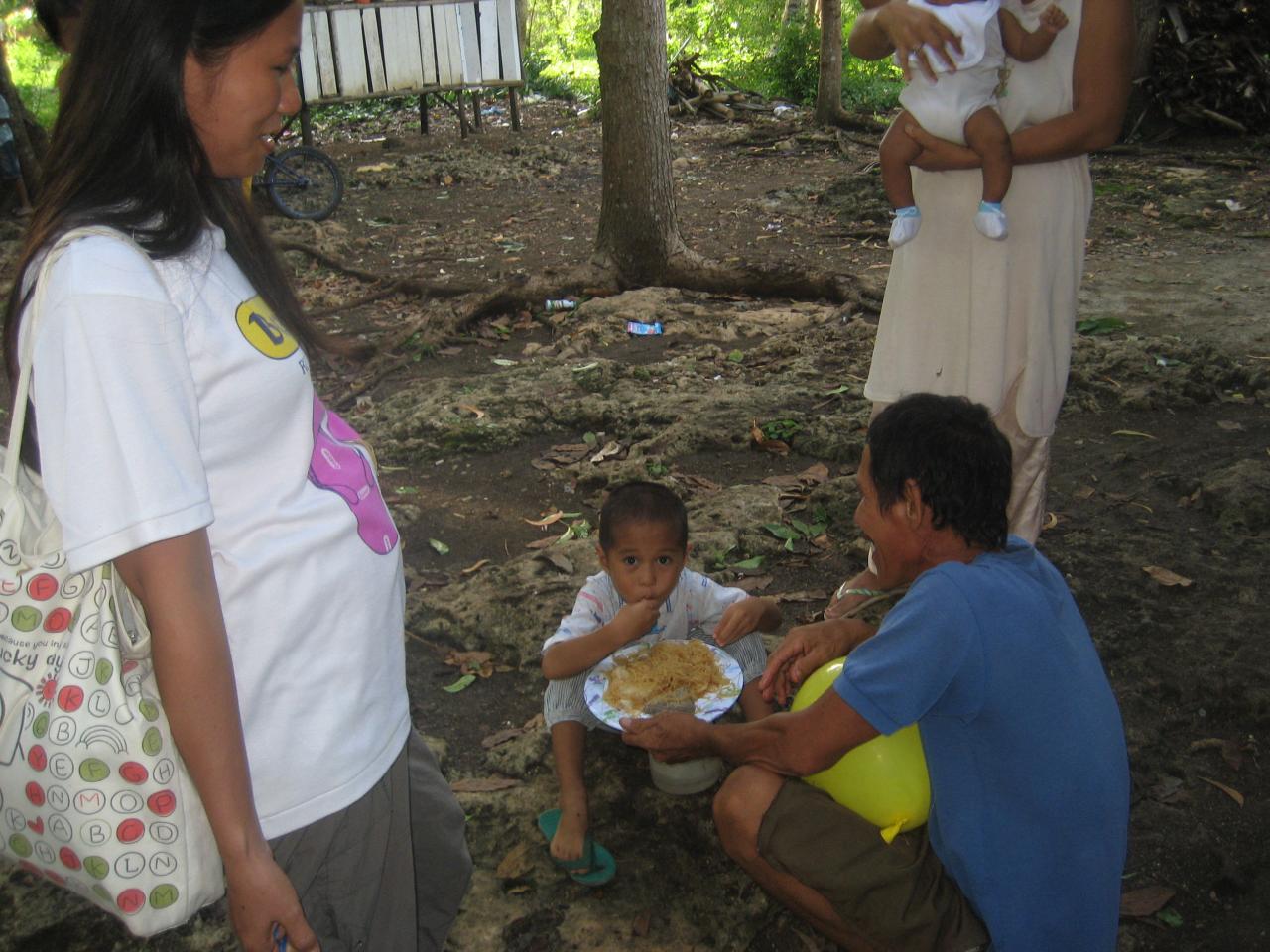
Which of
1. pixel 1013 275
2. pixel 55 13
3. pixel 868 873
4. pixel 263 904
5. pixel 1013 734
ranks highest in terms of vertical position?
pixel 55 13

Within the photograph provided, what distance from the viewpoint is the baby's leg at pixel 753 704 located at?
2895 mm

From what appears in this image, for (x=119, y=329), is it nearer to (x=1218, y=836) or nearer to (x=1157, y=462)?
(x=1218, y=836)

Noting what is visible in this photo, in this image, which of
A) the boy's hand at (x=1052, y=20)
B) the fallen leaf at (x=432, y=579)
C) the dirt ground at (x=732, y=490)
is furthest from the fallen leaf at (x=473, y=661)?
the boy's hand at (x=1052, y=20)

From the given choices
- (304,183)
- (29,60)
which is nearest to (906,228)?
(304,183)

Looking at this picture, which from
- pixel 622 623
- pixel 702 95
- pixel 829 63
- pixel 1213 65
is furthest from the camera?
pixel 702 95

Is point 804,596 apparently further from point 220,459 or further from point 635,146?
point 635,146

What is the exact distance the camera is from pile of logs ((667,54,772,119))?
47.7 feet

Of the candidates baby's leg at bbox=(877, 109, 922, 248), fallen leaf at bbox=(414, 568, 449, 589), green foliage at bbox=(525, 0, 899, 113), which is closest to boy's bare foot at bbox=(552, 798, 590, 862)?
fallen leaf at bbox=(414, 568, 449, 589)

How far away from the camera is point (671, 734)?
2.38m

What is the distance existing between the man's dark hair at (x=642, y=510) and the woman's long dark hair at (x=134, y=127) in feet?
5.42

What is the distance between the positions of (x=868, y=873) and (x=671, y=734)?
0.51 metres

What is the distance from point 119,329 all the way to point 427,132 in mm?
13301

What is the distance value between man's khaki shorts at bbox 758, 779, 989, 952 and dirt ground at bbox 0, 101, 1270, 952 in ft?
1.21

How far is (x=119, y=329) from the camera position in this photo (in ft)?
3.64
